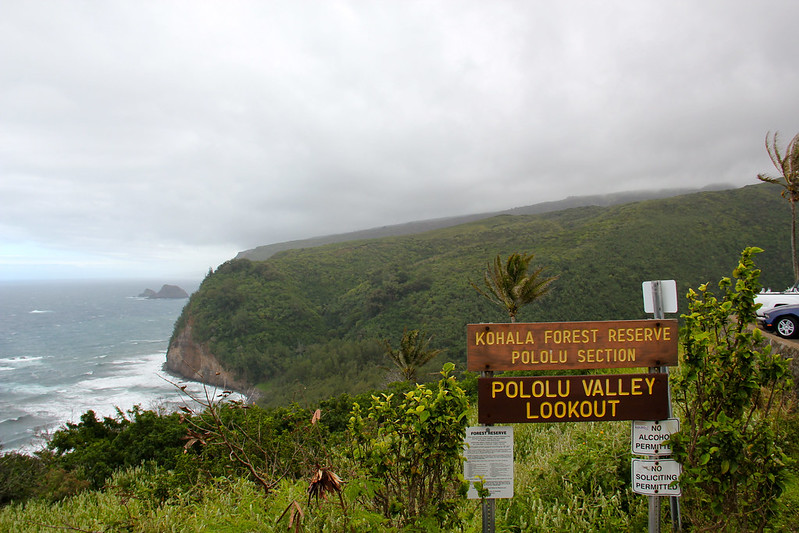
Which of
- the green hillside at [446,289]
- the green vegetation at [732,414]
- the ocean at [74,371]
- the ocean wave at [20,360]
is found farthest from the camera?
the ocean wave at [20,360]

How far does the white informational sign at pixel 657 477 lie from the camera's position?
140 inches

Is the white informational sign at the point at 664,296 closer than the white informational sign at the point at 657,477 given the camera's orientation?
No

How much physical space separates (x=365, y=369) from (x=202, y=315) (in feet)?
101

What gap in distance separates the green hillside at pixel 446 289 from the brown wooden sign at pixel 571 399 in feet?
132

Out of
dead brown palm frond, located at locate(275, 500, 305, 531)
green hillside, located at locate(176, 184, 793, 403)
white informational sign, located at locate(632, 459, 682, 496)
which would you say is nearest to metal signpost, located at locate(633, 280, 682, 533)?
white informational sign, located at locate(632, 459, 682, 496)

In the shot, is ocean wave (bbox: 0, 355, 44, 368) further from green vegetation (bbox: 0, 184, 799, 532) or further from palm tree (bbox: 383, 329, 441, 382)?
green vegetation (bbox: 0, 184, 799, 532)

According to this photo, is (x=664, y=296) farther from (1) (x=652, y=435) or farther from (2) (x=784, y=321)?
(2) (x=784, y=321)

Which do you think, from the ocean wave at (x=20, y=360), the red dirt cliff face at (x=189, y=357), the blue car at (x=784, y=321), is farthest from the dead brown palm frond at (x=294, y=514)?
the ocean wave at (x=20, y=360)

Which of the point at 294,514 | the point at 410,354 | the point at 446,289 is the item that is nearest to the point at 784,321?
the point at 294,514

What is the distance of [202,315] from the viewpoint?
69.0 m

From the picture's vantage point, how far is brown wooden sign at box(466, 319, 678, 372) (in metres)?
3.67

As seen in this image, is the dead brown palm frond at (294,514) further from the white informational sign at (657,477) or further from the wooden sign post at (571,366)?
the white informational sign at (657,477)

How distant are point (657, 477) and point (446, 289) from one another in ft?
192

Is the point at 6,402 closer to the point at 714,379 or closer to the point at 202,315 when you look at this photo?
the point at 202,315
